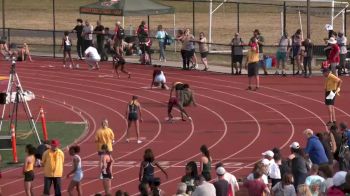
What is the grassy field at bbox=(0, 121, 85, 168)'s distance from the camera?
1169 inches

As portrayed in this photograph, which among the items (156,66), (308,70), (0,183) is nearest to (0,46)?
(156,66)

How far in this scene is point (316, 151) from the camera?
22906mm

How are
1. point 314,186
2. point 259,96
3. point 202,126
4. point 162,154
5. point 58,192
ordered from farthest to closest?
point 259,96, point 202,126, point 162,154, point 58,192, point 314,186

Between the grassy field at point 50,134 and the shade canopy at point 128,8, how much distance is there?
13198 mm

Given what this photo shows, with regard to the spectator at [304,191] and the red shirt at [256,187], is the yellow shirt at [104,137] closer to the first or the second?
the red shirt at [256,187]

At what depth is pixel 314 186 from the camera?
18.1 meters

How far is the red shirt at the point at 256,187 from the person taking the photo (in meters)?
19.9

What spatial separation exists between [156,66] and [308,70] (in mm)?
5324

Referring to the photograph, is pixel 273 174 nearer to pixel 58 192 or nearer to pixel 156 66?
pixel 58 192

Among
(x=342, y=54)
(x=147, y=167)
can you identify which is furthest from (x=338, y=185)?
(x=342, y=54)

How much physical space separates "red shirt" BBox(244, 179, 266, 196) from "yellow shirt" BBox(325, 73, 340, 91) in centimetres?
1116

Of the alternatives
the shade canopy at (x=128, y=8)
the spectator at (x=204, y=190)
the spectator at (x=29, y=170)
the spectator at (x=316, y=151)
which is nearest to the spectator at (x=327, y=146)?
the spectator at (x=316, y=151)

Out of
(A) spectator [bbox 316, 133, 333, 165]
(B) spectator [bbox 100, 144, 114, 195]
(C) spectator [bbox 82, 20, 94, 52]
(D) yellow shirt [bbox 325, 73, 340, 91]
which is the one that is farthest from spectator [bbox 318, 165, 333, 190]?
(C) spectator [bbox 82, 20, 94, 52]

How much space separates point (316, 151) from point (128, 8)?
24.3 m
